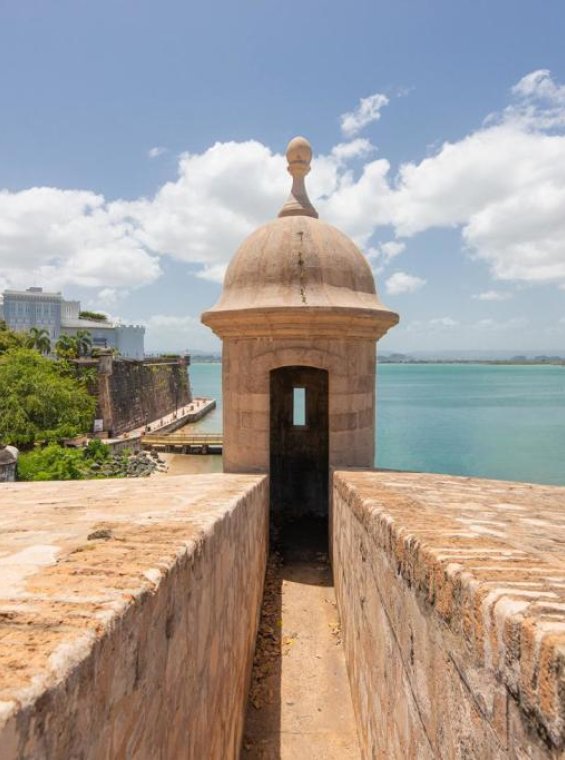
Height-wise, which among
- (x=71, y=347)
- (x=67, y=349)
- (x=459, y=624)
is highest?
(x=71, y=347)

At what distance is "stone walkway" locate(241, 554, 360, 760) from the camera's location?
133 inches

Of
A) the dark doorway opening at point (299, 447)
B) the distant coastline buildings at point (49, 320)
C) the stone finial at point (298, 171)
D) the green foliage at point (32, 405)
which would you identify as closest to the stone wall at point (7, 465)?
the green foliage at point (32, 405)

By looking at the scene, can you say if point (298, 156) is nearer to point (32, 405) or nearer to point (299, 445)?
point (299, 445)

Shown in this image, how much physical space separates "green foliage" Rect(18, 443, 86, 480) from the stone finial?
41.4 feet

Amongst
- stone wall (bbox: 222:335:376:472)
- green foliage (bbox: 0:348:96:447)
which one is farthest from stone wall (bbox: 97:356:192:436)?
stone wall (bbox: 222:335:376:472)

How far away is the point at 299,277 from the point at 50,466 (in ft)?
47.2

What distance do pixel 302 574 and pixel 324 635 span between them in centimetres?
146

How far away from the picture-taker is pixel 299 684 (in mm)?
4004

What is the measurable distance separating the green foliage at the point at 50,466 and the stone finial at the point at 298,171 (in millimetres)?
12615

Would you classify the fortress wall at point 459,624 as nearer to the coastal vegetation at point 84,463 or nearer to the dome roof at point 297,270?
the dome roof at point 297,270

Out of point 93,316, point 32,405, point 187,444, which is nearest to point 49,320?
point 93,316

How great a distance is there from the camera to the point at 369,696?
2941 mm

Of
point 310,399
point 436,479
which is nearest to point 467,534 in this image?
point 436,479

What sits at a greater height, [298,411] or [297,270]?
[297,270]
